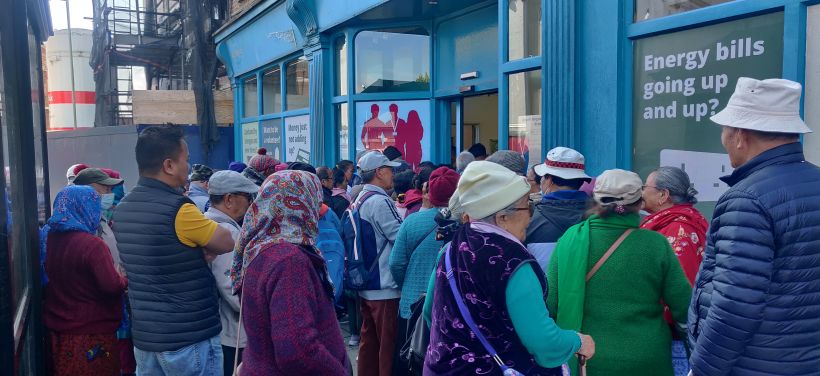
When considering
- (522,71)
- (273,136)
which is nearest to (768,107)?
(522,71)

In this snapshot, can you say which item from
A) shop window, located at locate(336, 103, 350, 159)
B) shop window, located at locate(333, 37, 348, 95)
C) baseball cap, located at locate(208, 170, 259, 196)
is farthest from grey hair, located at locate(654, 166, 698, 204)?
shop window, located at locate(333, 37, 348, 95)

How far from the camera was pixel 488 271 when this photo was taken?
7.03 ft

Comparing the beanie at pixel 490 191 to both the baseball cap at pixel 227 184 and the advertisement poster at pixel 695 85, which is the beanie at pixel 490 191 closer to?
the baseball cap at pixel 227 184

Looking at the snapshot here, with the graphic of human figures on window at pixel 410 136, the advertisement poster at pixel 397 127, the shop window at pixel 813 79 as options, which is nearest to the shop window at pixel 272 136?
the advertisement poster at pixel 397 127

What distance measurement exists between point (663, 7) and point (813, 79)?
4.38 ft

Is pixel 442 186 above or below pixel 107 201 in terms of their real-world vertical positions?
above

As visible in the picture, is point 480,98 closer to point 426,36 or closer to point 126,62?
point 426,36

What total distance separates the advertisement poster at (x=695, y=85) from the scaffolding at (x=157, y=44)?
12193 mm

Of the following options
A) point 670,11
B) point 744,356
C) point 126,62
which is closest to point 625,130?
point 670,11

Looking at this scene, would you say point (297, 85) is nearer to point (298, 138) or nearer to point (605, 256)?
point (298, 138)

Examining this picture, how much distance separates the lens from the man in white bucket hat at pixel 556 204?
3270 mm

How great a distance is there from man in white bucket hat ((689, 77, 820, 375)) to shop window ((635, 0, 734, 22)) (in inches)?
87.6

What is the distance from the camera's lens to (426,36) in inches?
363

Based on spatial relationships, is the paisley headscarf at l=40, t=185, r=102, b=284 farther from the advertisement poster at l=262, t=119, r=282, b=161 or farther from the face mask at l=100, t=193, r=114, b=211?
the advertisement poster at l=262, t=119, r=282, b=161
